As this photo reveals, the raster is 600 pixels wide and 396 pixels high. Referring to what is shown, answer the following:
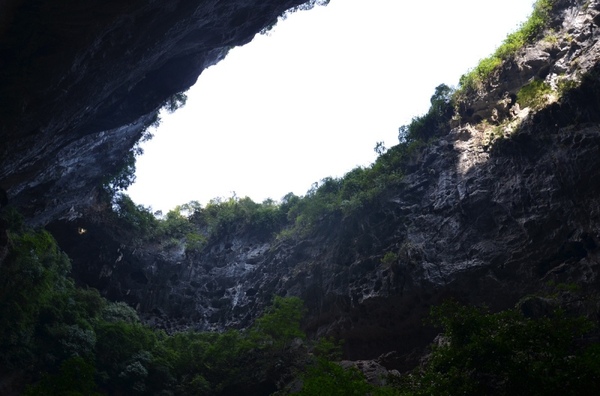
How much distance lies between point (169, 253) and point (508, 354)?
23484 mm

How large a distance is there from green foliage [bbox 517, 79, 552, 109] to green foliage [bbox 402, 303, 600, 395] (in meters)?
11.5

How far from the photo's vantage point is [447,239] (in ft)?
66.1

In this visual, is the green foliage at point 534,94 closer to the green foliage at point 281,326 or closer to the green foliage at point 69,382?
the green foliage at point 281,326

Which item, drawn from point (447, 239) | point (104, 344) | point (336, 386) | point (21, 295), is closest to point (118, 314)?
point (104, 344)

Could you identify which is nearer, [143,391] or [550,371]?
[550,371]

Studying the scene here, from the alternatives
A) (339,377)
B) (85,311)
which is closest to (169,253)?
(85,311)

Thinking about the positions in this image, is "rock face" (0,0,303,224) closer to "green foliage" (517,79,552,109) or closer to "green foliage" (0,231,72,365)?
"green foliage" (0,231,72,365)

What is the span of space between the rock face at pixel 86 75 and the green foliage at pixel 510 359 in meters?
12.9

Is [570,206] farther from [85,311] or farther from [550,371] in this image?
[85,311]

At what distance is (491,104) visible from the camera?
23062 mm

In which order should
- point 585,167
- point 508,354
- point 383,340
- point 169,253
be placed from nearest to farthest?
point 508,354 < point 585,167 < point 383,340 < point 169,253

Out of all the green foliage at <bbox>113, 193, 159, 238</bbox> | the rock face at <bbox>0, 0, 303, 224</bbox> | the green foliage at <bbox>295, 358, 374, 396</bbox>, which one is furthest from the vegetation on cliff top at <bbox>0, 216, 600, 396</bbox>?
the green foliage at <bbox>113, 193, 159, 238</bbox>

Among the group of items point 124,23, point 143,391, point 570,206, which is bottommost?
point 570,206

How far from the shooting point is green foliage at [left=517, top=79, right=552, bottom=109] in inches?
778
